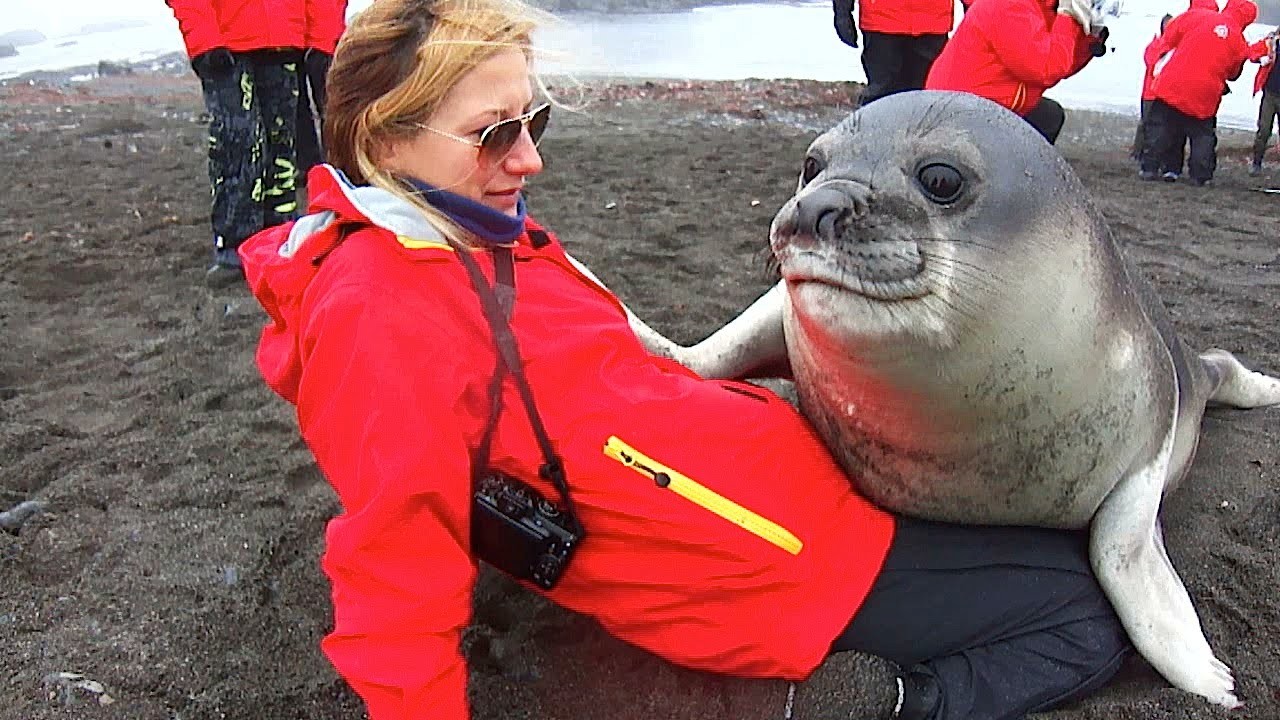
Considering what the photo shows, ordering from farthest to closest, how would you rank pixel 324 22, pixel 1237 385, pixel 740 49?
pixel 740 49 → pixel 324 22 → pixel 1237 385

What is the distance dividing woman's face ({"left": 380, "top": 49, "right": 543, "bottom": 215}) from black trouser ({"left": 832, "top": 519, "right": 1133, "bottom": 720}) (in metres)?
0.98

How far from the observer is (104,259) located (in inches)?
182

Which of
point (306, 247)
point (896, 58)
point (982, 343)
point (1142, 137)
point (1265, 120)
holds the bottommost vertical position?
point (1142, 137)

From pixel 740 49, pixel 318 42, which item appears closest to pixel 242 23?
pixel 318 42

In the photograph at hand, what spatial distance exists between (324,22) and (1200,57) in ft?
18.6

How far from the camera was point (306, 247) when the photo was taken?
1.70m

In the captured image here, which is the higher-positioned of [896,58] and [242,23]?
[242,23]

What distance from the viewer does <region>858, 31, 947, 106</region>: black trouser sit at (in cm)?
593

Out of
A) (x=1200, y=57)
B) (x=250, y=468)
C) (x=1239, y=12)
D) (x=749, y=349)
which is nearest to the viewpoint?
(x=749, y=349)

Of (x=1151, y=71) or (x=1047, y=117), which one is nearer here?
(x=1047, y=117)

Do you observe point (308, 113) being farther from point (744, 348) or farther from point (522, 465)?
point (522, 465)

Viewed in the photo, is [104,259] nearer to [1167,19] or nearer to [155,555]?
[155,555]

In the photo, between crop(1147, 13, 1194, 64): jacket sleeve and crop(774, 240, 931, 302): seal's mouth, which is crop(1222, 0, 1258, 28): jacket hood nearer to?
crop(1147, 13, 1194, 64): jacket sleeve

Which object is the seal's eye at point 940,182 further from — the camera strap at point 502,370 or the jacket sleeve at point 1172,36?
the jacket sleeve at point 1172,36
